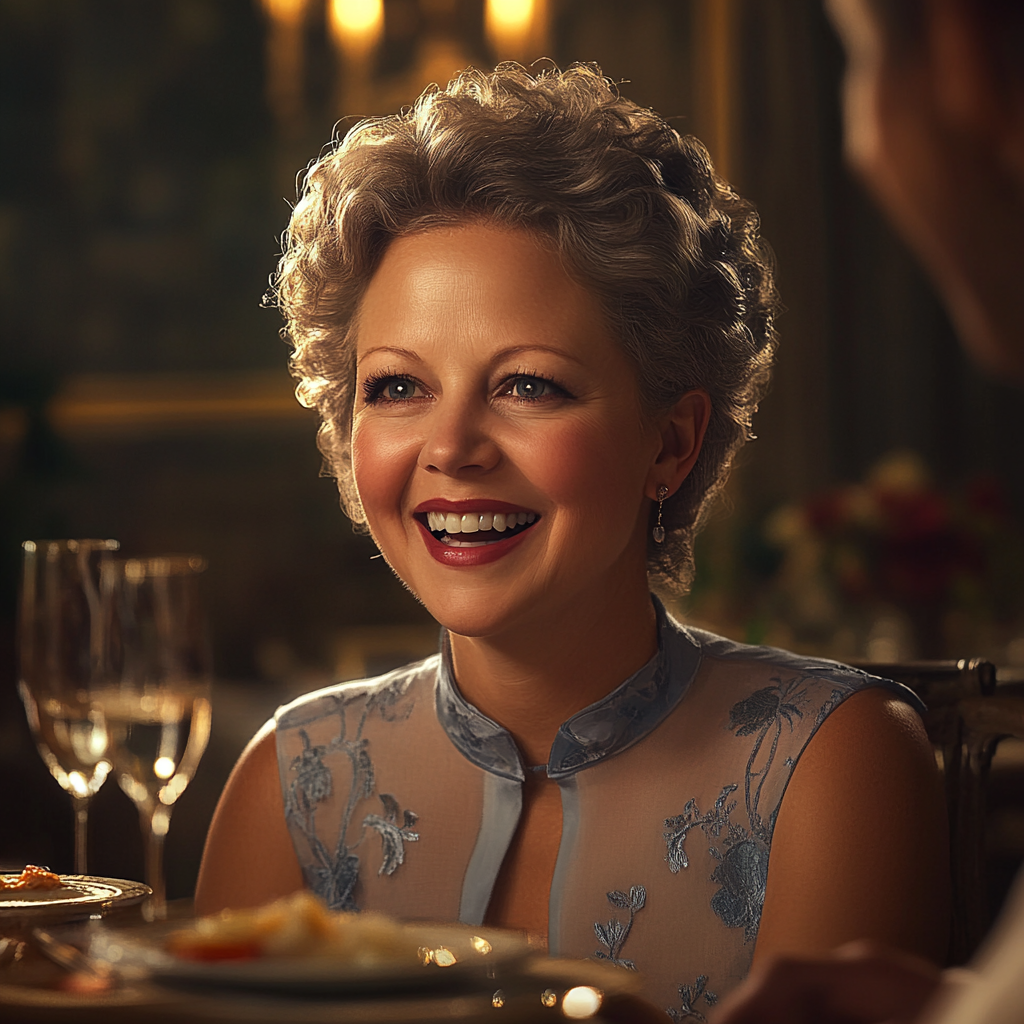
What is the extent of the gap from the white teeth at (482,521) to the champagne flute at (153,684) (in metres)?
0.46

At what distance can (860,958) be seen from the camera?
0.92 m

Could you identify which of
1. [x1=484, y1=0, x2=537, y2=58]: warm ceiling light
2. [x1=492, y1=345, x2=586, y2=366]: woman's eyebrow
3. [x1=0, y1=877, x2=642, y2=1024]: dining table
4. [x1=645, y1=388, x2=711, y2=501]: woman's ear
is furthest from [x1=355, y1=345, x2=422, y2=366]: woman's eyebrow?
[x1=484, y1=0, x2=537, y2=58]: warm ceiling light

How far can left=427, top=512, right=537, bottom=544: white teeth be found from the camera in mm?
1670

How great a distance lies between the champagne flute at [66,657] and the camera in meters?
1.26

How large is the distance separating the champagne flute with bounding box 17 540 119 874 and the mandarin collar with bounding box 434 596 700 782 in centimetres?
63

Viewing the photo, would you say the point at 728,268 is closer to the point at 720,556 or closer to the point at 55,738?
the point at 55,738

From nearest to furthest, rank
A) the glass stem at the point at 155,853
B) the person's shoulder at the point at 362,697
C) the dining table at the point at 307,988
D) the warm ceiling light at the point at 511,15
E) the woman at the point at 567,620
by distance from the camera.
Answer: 1. the dining table at the point at 307,988
2. the glass stem at the point at 155,853
3. the woman at the point at 567,620
4. the person's shoulder at the point at 362,697
5. the warm ceiling light at the point at 511,15

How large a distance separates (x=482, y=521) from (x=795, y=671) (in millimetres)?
491

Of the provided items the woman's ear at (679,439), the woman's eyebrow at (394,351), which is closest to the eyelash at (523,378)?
the woman's eyebrow at (394,351)

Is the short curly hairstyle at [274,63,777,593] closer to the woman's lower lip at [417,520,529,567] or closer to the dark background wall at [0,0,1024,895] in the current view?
the woman's lower lip at [417,520,529,567]

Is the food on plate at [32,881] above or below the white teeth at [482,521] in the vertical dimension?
below

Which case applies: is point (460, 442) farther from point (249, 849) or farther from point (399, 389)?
point (249, 849)

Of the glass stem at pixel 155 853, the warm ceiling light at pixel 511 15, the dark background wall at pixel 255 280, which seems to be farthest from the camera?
the warm ceiling light at pixel 511 15

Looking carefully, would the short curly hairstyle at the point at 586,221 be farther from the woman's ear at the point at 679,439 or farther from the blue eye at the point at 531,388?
the blue eye at the point at 531,388
